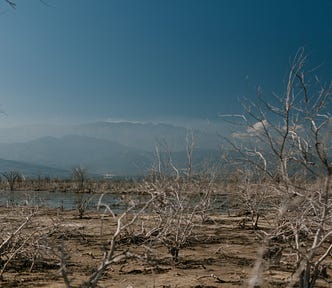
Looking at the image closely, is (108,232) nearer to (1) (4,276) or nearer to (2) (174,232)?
(2) (174,232)

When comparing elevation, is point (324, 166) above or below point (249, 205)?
above

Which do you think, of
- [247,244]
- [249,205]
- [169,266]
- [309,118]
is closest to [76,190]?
[249,205]

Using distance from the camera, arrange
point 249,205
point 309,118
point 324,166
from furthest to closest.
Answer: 1. point 249,205
2. point 309,118
3. point 324,166

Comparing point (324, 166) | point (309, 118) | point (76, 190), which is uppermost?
point (309, 118)

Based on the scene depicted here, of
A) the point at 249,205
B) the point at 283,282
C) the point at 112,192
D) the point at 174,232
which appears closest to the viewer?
the point at 283,282

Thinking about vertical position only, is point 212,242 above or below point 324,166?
below

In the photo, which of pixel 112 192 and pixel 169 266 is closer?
pixel 169 266

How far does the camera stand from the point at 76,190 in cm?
4253

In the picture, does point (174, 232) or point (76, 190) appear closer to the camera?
point (174, 232)

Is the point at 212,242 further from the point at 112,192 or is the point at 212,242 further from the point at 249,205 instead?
the point at 112,192

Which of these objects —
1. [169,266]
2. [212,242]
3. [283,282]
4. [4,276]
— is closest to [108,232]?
[212,242]

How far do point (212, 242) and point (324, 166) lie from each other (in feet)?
29.8

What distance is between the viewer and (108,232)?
46.2 ft

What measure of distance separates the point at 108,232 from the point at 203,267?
19.1ft
